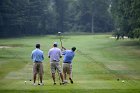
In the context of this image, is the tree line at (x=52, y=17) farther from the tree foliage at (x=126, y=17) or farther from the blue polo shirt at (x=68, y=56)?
the blue polo shirt at (x=68, y=56)

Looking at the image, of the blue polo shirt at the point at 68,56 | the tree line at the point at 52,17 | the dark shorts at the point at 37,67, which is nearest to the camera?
the dark shorts at the point at 37,67

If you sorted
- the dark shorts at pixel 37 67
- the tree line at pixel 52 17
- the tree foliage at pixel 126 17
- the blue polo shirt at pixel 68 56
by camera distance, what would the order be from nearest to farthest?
the dark shorts at pixel 37 67 → the blue polo shirt at pixel 68 56 → the tree foliage at pixel 126 17 → the tree line at pixel 52 17

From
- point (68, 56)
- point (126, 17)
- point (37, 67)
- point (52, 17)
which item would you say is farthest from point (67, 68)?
point (52, 17)

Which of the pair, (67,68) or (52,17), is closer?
(67,68)

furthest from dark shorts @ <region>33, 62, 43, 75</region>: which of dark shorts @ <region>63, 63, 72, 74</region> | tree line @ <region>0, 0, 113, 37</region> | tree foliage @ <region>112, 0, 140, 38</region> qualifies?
tree line @ <region>0, 0, 113, 37</region>

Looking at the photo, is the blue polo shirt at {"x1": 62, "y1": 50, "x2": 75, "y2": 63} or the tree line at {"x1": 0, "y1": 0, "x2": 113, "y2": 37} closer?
the blue polo shirt at {"x1": 62, "y1": 50, "x2": 75, "y2": 63}

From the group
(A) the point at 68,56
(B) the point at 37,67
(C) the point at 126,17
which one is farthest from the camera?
(C) the point at 126,17

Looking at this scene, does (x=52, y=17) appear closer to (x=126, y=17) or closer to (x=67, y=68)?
(x=126, y=17)

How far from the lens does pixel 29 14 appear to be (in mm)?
115875

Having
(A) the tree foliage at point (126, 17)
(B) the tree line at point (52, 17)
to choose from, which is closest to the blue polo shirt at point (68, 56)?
(A) the tree foliage at point (126, 17)

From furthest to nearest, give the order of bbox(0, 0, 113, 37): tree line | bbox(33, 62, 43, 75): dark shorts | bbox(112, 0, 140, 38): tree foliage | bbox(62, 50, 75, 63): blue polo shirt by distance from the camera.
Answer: bbox(0, 0, 113, 37): tree line
bbox(112, 0, 140, 38): tree foliage
bbox(62, 50, 75, 63): blue polo shirt
bbox(33, 62, 43, 75): dark shorts

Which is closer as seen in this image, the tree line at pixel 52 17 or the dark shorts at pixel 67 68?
the dark shorts at pixel 67 68

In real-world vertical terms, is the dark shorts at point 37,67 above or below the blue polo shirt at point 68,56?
below

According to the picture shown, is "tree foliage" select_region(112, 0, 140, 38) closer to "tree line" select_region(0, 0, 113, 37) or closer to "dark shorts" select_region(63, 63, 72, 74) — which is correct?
"dark shorts" select_region(63, 63, 72, 74)
